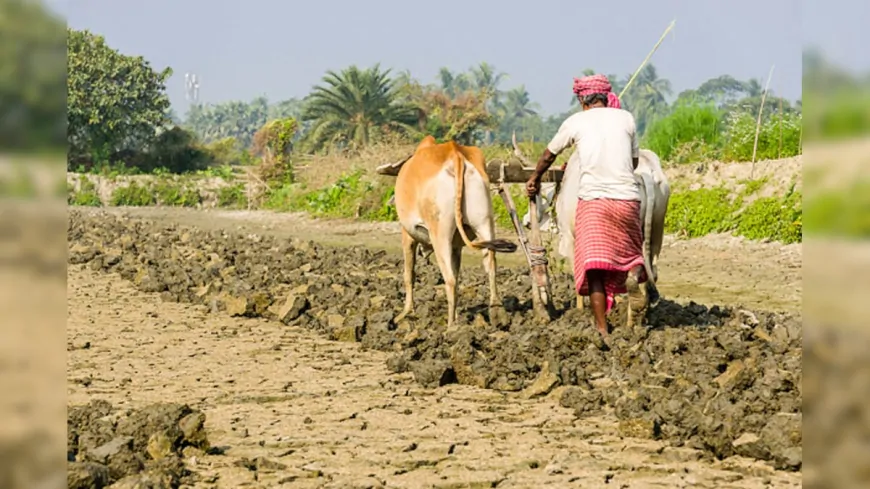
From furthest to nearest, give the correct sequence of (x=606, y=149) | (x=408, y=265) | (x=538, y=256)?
(x=408, y=265)
(x=538, y=256)
(x=606, y=149)

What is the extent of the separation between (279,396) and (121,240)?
12313 millimetres

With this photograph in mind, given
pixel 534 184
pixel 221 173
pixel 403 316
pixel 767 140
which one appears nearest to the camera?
pixel 534 184

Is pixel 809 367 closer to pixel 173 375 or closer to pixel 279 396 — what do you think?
pixel 279 396

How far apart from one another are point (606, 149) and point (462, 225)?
139 cm

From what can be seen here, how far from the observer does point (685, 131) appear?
21.8 m

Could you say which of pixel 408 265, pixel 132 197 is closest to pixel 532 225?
pixel 408 265

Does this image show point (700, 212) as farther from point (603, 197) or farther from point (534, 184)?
point (603, 197)

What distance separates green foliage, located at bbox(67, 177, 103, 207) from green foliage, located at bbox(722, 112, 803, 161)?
2590 centimetres

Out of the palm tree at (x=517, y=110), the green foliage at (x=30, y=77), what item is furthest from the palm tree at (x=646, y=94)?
the green foliage at (x=30, y=77)

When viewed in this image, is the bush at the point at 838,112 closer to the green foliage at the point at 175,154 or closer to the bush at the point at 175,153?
the green foliage at the point at 175,154

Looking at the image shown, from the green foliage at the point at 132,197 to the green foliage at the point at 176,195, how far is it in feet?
0.93

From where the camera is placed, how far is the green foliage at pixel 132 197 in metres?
38.8

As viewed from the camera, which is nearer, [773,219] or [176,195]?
[773,219]

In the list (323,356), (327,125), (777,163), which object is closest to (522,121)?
(327,125)
